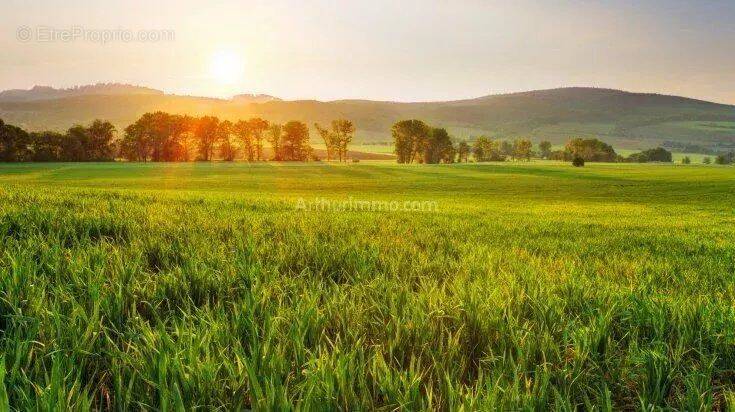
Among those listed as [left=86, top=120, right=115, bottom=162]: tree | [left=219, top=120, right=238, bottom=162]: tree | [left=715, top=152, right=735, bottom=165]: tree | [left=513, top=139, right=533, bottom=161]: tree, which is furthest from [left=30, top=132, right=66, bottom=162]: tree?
[left=715, top=152, right=735, bottom=165]: tree

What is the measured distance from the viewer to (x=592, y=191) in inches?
2125

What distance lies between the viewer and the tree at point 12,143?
8719 cm

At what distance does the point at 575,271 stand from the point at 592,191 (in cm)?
5651

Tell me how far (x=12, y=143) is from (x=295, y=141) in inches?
2562

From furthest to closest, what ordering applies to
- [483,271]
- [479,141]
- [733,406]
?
[479,141] < [483,271] < [733,406]

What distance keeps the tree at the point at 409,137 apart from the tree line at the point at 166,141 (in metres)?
14.3

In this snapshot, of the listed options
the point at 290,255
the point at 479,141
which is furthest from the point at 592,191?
the point at 479,141

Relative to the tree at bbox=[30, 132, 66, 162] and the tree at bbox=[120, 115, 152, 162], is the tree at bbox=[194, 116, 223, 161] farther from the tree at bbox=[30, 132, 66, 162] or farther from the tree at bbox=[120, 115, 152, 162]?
the tree at bbox=[30, 132, 66, 162]

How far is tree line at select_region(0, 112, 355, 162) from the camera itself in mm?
91875

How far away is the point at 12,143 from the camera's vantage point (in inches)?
3462

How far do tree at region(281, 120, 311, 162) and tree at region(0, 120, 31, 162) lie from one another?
60456mm

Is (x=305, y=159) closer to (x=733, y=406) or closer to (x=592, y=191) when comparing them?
(x=592, y=191)

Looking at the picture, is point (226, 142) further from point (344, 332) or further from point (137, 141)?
point (344, 332)

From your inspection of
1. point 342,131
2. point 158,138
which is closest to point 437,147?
point 342,131
